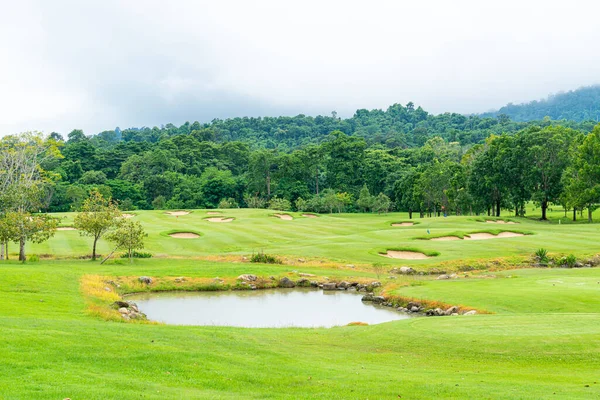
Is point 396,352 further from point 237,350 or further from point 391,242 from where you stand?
point 391,242

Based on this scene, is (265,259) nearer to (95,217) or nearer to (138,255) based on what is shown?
(138,255)

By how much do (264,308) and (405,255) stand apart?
1753 centimetres

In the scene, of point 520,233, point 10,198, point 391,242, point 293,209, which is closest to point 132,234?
point 10,198

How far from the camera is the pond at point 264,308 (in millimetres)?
26547

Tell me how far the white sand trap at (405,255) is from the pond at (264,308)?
10.8 meters

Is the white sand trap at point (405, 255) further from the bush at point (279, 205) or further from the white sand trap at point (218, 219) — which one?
the bush at point (279, 205)

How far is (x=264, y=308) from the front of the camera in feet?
98.3

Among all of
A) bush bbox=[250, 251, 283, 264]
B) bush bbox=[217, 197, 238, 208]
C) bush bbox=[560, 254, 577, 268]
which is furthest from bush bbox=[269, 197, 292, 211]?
bush bbox=[560, 254, 577, 268]

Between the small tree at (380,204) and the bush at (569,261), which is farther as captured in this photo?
the small tree at (380,204)

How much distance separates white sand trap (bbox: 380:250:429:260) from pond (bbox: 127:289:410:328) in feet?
35.6

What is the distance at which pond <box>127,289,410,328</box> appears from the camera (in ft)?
87.1

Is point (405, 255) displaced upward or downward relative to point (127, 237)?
downward

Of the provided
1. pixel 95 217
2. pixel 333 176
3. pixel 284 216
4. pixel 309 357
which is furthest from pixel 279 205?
pixel 309 357

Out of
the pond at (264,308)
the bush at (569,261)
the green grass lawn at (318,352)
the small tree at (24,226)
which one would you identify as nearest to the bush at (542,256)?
the bush at (569,261)
